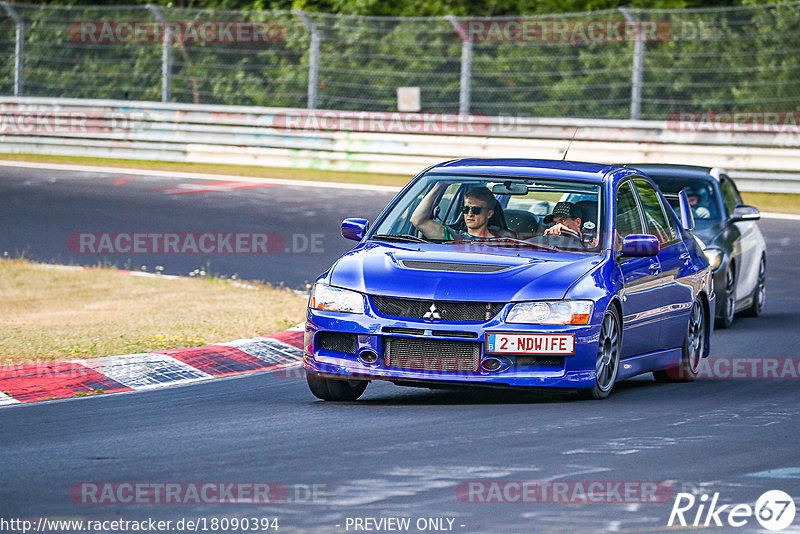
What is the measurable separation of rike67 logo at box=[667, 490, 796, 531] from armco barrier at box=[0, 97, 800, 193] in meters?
17.5

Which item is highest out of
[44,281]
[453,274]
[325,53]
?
[325,53]

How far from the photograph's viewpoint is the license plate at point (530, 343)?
798cm

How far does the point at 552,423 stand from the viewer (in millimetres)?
7676

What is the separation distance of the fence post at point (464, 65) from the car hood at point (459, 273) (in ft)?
52.4

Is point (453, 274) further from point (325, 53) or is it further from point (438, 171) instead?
point (325, 53)

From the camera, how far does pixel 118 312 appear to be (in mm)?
12953

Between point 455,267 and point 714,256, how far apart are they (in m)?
5.34

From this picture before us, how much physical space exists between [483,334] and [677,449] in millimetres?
1384

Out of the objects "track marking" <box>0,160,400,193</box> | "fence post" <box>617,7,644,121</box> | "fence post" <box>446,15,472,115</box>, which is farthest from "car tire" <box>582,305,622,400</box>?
"fence post" <box>446,15,472,115</box>

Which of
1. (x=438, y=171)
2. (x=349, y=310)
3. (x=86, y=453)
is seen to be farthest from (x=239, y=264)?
Result: (x=86, y=453)

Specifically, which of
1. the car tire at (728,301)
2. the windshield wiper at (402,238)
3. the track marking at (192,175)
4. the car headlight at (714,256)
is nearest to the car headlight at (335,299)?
the windshield wiper at (402,238)

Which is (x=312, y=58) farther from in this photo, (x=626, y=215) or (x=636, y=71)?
(x=626, y=215)

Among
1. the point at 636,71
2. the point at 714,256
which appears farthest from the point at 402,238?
the point at 636,71

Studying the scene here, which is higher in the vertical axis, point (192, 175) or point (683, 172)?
point (683, 172)
